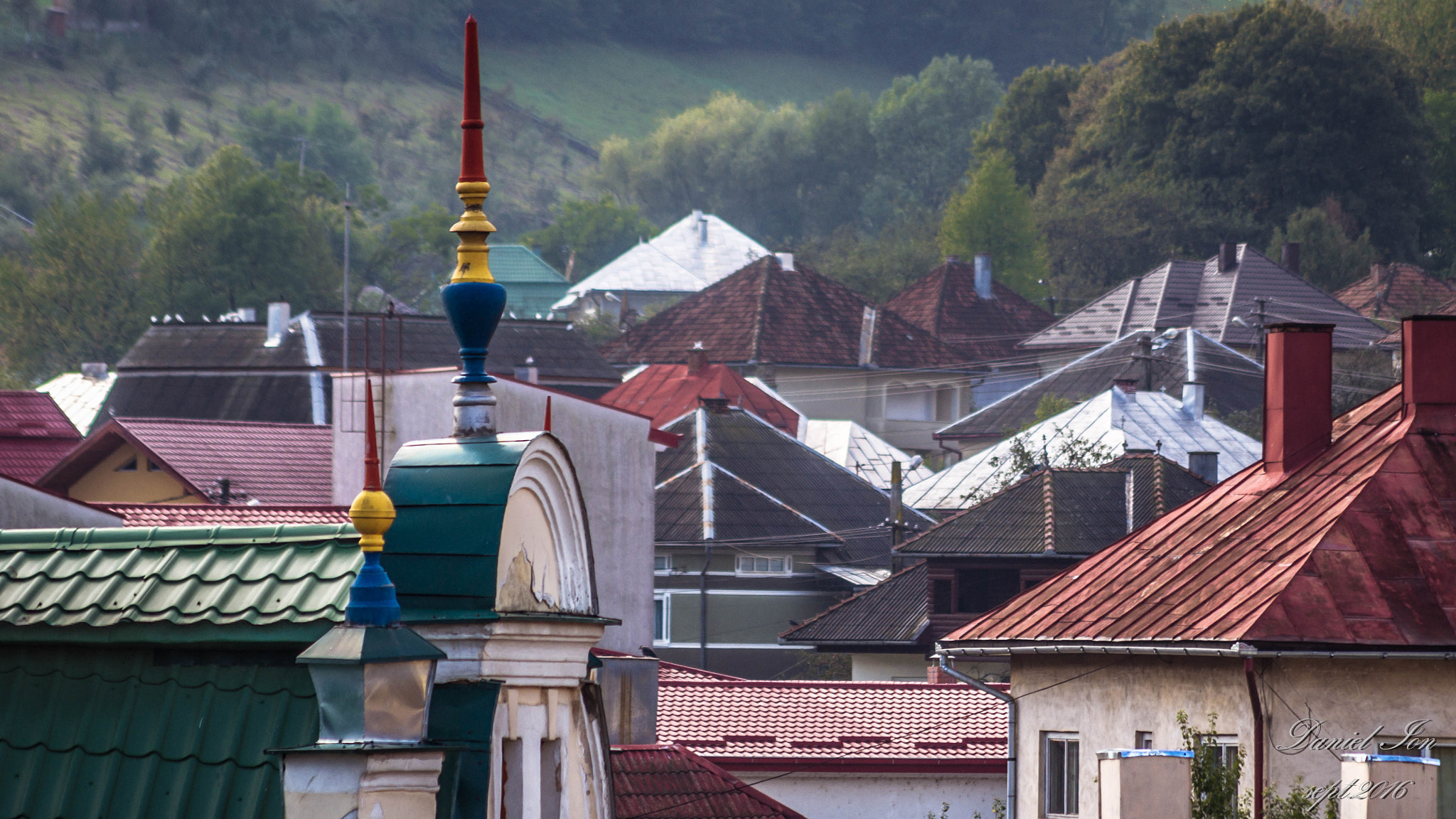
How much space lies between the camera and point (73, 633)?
6418mm

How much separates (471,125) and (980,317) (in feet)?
271

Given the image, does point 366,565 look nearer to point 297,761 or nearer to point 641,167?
point 297,761

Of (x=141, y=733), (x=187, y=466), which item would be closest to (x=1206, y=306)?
(x=187, y=466)

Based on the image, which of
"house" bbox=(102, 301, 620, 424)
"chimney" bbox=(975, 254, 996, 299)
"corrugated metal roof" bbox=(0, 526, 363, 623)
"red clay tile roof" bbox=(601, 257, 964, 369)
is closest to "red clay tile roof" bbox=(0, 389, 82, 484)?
"house" bbox=(102, 301, 620, 424)

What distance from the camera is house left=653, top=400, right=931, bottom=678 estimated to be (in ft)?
156

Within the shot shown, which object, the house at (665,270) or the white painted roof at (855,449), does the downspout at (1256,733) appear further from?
the house at (665,270)

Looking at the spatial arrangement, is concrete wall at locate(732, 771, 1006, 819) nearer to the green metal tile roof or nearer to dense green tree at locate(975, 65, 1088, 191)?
the green metal tile roof

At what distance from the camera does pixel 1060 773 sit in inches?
810

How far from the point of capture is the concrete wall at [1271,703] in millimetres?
17406

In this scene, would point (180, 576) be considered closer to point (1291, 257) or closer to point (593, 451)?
point (593, 451)

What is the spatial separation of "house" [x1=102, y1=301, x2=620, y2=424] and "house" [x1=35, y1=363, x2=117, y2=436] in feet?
3.14

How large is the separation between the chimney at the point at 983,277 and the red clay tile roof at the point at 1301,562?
227 feet

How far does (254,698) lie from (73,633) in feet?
1.96

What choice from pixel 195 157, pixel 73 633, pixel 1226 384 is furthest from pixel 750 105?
pixel 73 633
